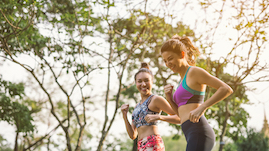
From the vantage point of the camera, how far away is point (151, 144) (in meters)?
2.69

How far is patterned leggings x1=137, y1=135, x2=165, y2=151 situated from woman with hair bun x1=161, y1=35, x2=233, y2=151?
0.58 metres

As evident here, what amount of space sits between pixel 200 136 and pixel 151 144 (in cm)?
86

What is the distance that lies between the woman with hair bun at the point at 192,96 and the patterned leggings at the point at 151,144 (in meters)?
0.58

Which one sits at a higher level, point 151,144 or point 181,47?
point 181,47

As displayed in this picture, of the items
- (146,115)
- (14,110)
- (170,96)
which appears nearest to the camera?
(170,96)

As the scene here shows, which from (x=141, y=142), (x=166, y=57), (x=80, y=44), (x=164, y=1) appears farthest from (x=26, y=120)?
(x=166, y=57)

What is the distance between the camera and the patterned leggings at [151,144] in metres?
2.68

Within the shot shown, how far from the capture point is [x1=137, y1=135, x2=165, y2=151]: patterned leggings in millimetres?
2682

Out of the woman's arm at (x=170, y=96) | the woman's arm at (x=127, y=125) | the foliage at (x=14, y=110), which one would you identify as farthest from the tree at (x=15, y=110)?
the woman's arm at (x=170, y=96)

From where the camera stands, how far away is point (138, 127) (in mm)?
2902

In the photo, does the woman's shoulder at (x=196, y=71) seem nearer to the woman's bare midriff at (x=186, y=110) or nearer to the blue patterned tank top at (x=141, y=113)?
the woman's bare midriff at (x=186, y=110)

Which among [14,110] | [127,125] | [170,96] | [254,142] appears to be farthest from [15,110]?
[254,142]

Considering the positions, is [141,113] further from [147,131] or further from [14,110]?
[14,110]

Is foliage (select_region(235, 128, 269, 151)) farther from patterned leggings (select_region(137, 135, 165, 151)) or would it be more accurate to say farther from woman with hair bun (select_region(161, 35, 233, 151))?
woman with hair bun (select_region(161, 35, 233, 151))
